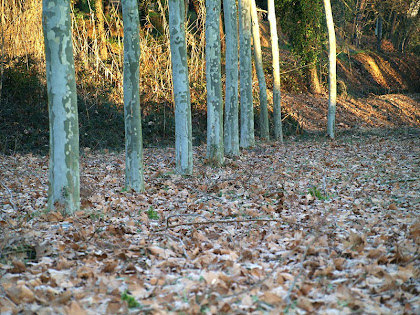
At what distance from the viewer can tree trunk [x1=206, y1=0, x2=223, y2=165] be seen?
10.6 metres

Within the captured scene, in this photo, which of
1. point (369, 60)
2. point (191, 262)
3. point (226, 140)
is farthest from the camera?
point (369, 60)

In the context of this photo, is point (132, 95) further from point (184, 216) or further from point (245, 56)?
point (245, 56)

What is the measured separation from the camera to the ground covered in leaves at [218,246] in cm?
372

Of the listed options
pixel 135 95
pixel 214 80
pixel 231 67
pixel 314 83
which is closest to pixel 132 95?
pixel 135 95

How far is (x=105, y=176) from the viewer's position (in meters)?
10.0

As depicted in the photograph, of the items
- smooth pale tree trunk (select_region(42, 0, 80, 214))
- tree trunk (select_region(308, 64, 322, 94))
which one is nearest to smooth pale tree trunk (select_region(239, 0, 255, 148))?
smooth pale tree trunk (select_region(42, 0, 80, 214))

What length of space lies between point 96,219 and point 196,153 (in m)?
7.65

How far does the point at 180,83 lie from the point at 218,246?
497 cm

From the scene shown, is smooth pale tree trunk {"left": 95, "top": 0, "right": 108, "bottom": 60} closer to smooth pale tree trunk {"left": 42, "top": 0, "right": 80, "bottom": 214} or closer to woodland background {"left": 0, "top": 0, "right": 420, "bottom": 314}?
woodland background {"left": 0, "top": 0, "right": 420, "bottom": 314}

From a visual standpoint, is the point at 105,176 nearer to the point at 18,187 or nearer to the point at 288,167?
the point at 18,187

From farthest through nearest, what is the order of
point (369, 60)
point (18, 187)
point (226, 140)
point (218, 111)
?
point (369, 60) < point (226, 140) < point (218, 111) < point (18, 187)

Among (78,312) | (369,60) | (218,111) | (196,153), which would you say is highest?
(369,60)

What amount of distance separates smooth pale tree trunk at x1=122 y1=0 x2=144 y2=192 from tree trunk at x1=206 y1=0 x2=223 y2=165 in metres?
2.84

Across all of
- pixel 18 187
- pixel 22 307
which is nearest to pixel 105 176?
pixel 18 187
